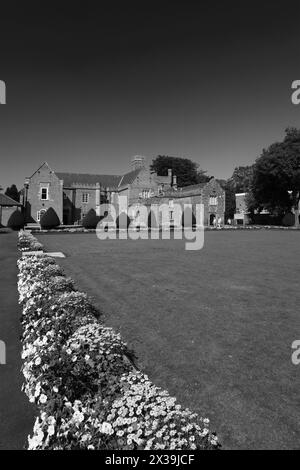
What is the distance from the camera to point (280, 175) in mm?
53438

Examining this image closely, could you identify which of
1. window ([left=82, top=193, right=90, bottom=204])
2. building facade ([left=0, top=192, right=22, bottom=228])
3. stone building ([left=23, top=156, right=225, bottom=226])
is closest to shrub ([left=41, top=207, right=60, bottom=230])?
building facade ([left=0, top=192, right=22, bottom=228])

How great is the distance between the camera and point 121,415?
3.37 m

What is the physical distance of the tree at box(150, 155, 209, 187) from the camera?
9806cm

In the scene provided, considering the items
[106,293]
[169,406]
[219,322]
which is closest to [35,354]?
[169,406]

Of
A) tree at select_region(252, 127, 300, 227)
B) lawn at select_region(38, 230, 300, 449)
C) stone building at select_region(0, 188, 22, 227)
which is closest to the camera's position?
lawn at select_region(38, 230, 300, 449)

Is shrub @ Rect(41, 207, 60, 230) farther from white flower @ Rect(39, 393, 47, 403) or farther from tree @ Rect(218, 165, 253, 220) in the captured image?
tree @ Rect(218, 165, 253, 220)

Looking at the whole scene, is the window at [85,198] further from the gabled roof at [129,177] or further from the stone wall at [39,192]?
the gabled roof at [129,177]

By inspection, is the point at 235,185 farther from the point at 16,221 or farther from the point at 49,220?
the point at 16,221

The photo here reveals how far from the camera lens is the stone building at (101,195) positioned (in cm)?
5491

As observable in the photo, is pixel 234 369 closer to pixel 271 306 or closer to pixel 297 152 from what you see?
pixel 271 306

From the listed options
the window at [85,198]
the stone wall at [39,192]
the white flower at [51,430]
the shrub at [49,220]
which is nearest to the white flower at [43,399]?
the white flower at [51,430]

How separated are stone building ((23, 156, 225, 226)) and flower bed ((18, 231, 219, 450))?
51621 millimetres

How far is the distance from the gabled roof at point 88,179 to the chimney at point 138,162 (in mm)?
4201

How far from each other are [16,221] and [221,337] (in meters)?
45.5
